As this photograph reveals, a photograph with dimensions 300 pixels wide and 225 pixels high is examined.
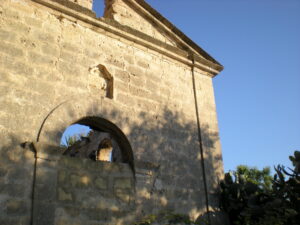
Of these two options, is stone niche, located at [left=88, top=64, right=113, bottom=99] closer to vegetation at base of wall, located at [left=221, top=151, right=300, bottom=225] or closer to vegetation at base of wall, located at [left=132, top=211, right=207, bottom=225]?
vegetation at base of wall, located at [left=132, top=211, right=207, bottom=225]

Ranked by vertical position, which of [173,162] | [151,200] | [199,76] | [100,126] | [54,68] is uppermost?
[199,76]

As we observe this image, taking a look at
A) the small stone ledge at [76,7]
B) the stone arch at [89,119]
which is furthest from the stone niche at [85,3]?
the stone arch at [89,119]

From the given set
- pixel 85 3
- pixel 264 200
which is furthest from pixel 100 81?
pixel 264 200

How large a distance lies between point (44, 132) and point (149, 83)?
8.29 ft

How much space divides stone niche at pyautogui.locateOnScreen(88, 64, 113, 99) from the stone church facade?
2cm

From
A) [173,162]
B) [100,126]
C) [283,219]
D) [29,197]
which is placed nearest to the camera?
[29,197]

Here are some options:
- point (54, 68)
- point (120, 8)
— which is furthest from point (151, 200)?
point (120, 8)

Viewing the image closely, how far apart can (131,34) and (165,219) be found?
3.64 metres

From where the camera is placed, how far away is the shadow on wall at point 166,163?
18.5 ft

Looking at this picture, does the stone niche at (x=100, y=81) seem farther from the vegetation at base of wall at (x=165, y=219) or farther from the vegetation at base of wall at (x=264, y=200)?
the vegetation at base of wall at (x=264, y=200)

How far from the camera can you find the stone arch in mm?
5016

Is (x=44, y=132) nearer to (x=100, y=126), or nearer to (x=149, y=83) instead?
(x=100, y=126)

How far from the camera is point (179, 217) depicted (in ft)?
18.2

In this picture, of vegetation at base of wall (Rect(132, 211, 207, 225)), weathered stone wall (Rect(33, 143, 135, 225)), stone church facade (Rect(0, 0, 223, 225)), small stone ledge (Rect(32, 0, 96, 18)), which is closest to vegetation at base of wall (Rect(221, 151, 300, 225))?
stone church facade (Rect(0, 0, 223, 225))
